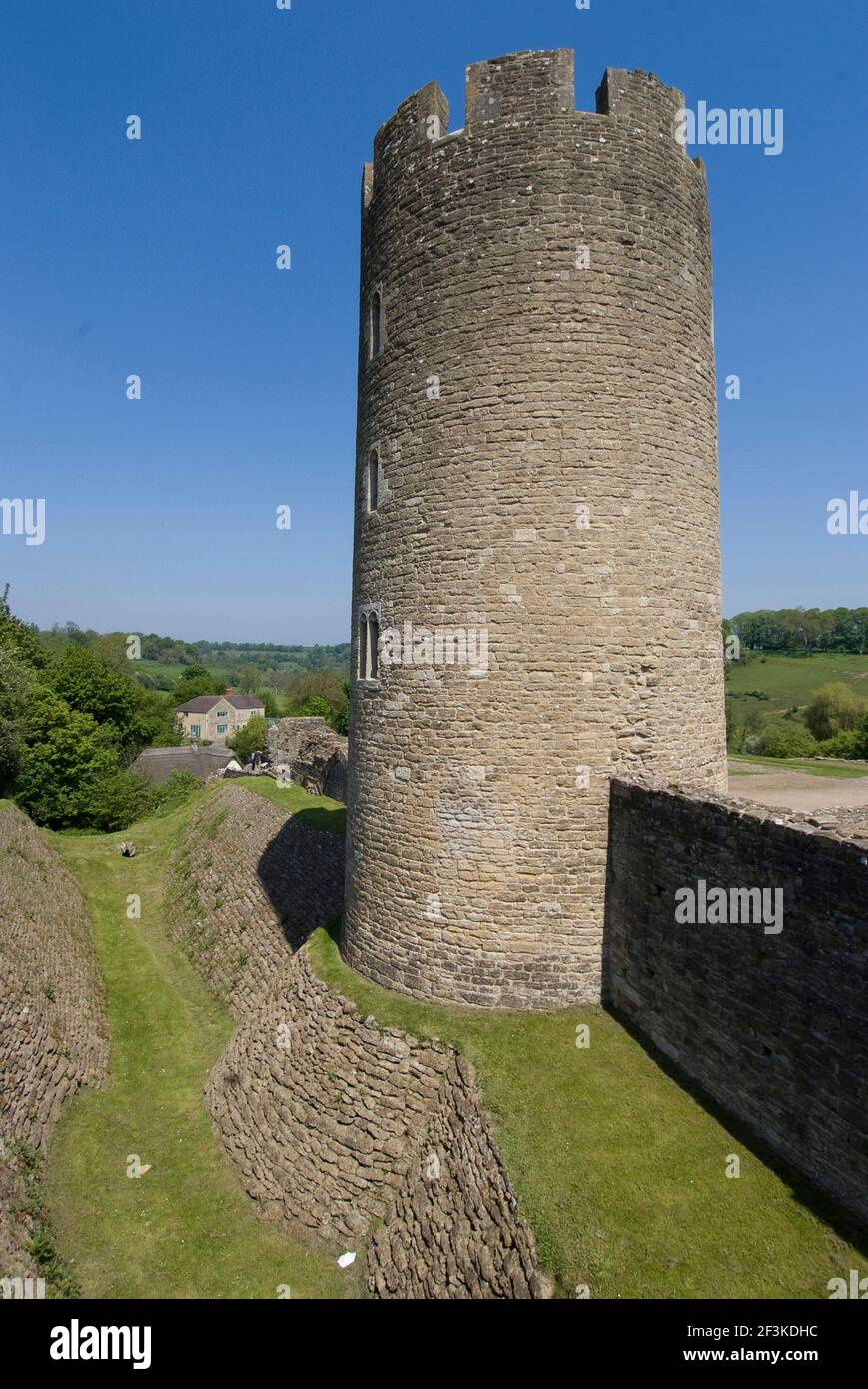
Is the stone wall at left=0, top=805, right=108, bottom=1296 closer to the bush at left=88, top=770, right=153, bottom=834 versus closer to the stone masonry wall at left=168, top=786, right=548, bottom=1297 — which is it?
the stone masonry wall at left=168, top=786, right=548, bottom=1297

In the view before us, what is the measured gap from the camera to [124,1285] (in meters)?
9.57

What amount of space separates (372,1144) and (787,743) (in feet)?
161

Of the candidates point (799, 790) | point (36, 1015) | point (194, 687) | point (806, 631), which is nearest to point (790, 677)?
point (806, 631)

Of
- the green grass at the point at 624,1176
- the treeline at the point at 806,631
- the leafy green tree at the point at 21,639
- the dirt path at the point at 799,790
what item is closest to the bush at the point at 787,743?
the dirt path at the point at 799,790

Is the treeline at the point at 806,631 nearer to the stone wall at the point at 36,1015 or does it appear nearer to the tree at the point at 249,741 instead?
the tree at the point at 249,741

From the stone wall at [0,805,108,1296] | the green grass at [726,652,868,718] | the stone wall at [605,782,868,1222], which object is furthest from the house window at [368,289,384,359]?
the green grass at [726,652,868,718]

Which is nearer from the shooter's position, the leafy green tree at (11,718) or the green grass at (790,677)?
the leafy green tree at (11,718)

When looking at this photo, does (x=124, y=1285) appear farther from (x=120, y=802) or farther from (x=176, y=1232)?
(x=120, y=802)

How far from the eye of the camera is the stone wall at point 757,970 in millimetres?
6941

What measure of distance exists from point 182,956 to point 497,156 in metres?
21.0

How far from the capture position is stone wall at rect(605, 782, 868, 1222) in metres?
6.94

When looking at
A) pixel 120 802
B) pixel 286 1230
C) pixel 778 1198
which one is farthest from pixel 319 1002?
pixel 120 802

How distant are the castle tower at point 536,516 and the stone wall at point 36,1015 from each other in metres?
6.82

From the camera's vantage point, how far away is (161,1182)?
1148cm
